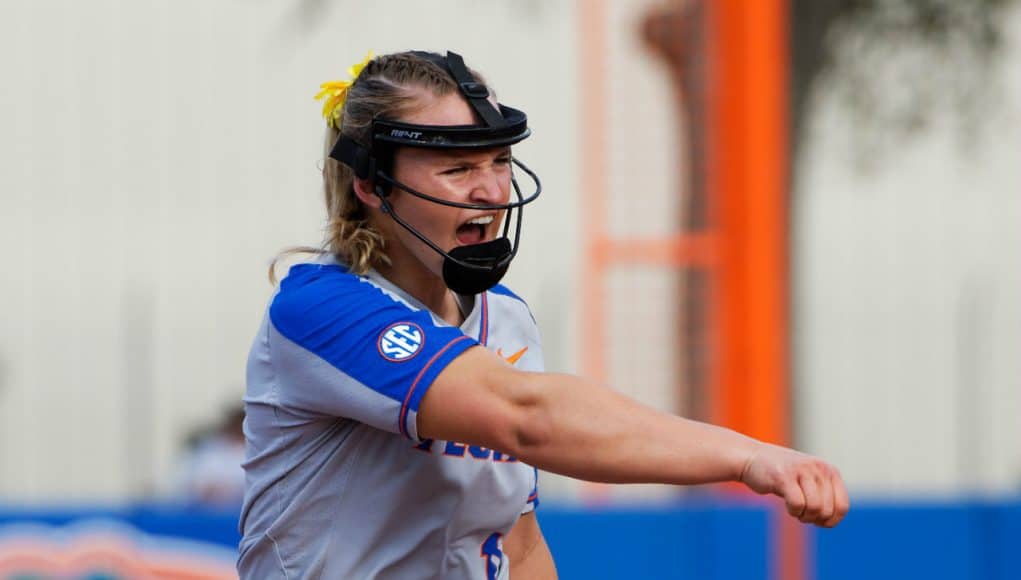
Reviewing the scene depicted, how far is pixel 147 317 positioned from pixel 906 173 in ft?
16.5

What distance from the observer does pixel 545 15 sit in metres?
7.78

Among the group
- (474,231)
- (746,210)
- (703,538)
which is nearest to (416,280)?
(474,231)

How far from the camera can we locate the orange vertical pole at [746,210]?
6.33 meters

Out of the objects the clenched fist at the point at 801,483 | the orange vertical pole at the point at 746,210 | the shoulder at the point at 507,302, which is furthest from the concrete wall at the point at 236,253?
the clenched fist at the point at 801,483

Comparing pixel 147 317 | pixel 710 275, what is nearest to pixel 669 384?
pixel 710 275

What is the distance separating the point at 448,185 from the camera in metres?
2.57

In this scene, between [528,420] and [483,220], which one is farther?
[483,220]

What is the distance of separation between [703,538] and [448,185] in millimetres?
3872

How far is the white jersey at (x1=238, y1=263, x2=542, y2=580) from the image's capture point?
2.42 meters

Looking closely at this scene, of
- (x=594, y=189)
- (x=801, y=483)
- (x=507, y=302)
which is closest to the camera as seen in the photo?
(x=801, y=483)

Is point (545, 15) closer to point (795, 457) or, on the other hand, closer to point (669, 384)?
point (669, 384)

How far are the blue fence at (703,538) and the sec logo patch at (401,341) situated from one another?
12.4ft

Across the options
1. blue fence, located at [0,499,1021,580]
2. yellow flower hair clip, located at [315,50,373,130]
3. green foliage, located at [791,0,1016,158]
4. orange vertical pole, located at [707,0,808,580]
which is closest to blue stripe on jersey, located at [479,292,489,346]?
yellow flower hair clip, located at [315,50,373,130]

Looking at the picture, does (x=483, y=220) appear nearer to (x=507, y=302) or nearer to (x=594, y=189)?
(x=507, y=302)
